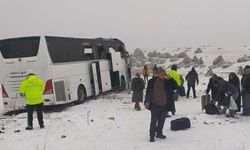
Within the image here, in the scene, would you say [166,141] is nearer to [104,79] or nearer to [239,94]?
[239,94]

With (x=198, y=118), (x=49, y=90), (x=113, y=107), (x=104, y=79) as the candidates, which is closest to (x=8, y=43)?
(x=49, y=90)

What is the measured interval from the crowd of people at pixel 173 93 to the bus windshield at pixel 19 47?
172 inches

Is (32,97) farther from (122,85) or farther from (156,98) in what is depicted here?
(122,85)

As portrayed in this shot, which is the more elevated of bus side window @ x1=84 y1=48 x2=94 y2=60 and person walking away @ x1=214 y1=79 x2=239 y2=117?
bus side window @ x1=84 y1=48 x2=94 y2=60

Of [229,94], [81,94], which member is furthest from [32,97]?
[81,94]

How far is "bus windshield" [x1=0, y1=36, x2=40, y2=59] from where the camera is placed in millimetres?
17656

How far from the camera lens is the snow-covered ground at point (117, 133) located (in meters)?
10.7

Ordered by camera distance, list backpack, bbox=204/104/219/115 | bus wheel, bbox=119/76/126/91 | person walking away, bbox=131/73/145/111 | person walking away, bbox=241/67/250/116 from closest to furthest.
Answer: person walking away, bbox=241/67/250/116 → backpack, bbox=204/104/219/115 → person walking away, bbox=131/73/145/111 → bus wheel, bbox=119/76/126/91

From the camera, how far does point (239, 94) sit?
14.5m

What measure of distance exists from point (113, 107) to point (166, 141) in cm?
791

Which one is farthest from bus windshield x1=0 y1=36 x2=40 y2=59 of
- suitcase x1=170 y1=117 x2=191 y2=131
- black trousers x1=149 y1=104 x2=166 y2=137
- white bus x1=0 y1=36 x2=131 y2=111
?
black trousers x1=149 y1=104 x2=166 y2=137

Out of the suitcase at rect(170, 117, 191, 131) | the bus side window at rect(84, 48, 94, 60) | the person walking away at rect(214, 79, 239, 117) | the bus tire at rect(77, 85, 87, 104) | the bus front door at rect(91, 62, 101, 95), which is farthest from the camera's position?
the bus front door at rect(91, 62, 101, 95)

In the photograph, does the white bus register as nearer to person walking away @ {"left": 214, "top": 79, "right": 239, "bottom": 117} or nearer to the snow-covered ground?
the snow-covered ground

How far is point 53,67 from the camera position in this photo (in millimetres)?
17938
